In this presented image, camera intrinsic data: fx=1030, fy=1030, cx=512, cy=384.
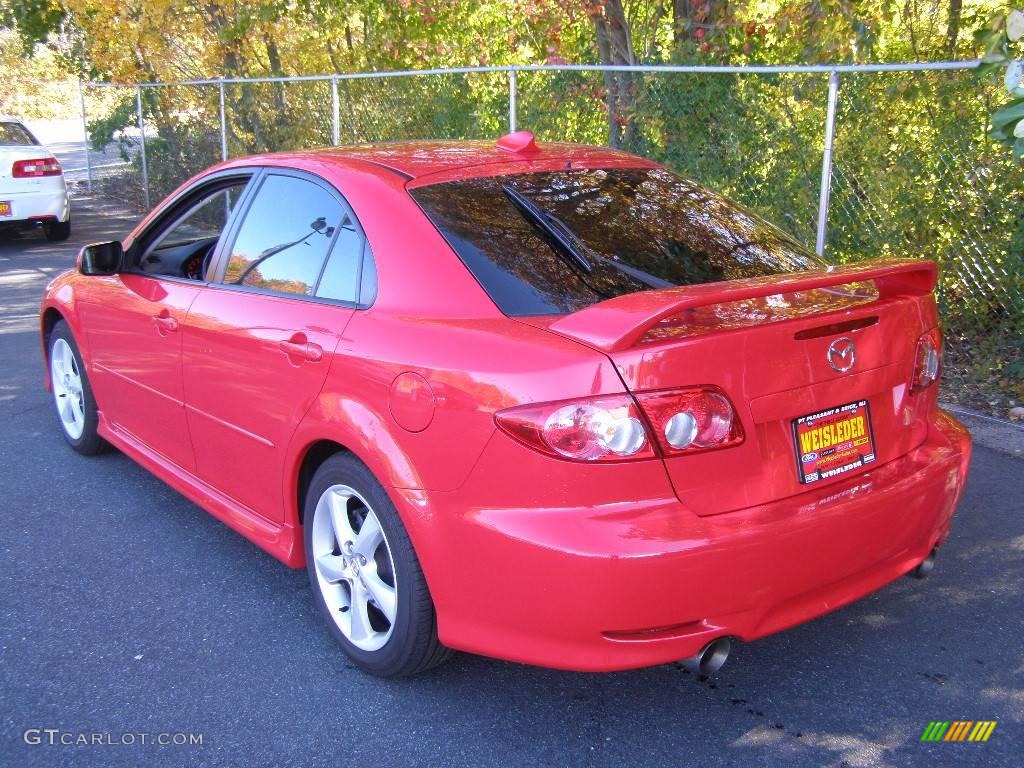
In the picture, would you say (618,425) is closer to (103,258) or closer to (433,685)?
(433,685)

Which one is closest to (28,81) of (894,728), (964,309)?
(964,309)

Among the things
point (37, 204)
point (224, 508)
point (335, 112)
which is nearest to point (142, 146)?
point (37, 204)

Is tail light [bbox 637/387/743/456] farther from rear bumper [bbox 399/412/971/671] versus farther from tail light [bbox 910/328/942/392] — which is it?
tail light [bbox 910/328/942/392]

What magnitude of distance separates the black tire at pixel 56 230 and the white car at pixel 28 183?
0.71ft

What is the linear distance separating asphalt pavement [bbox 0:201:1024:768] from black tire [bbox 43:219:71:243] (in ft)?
34.4

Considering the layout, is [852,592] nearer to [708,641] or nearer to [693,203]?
[708,641]

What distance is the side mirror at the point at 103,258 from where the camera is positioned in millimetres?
4656

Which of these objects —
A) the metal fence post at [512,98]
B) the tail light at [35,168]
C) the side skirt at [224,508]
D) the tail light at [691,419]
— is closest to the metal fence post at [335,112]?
the metal fence post at [512,98]

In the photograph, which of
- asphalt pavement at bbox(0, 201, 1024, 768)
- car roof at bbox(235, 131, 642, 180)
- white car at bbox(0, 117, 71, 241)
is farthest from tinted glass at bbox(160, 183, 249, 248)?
white car at bbox(0, 117, 71, 241)

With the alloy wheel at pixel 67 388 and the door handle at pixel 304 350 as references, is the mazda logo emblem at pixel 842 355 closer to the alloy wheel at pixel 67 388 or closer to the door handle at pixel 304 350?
the door handle at pixel 304 350

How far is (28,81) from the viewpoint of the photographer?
3916cm

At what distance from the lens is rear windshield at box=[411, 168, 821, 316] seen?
10.3 feet

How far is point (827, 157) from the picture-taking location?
21.0ft

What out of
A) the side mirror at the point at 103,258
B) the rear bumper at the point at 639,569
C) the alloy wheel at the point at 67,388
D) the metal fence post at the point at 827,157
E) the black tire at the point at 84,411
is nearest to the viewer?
the rear bumper at the point at 639,569
